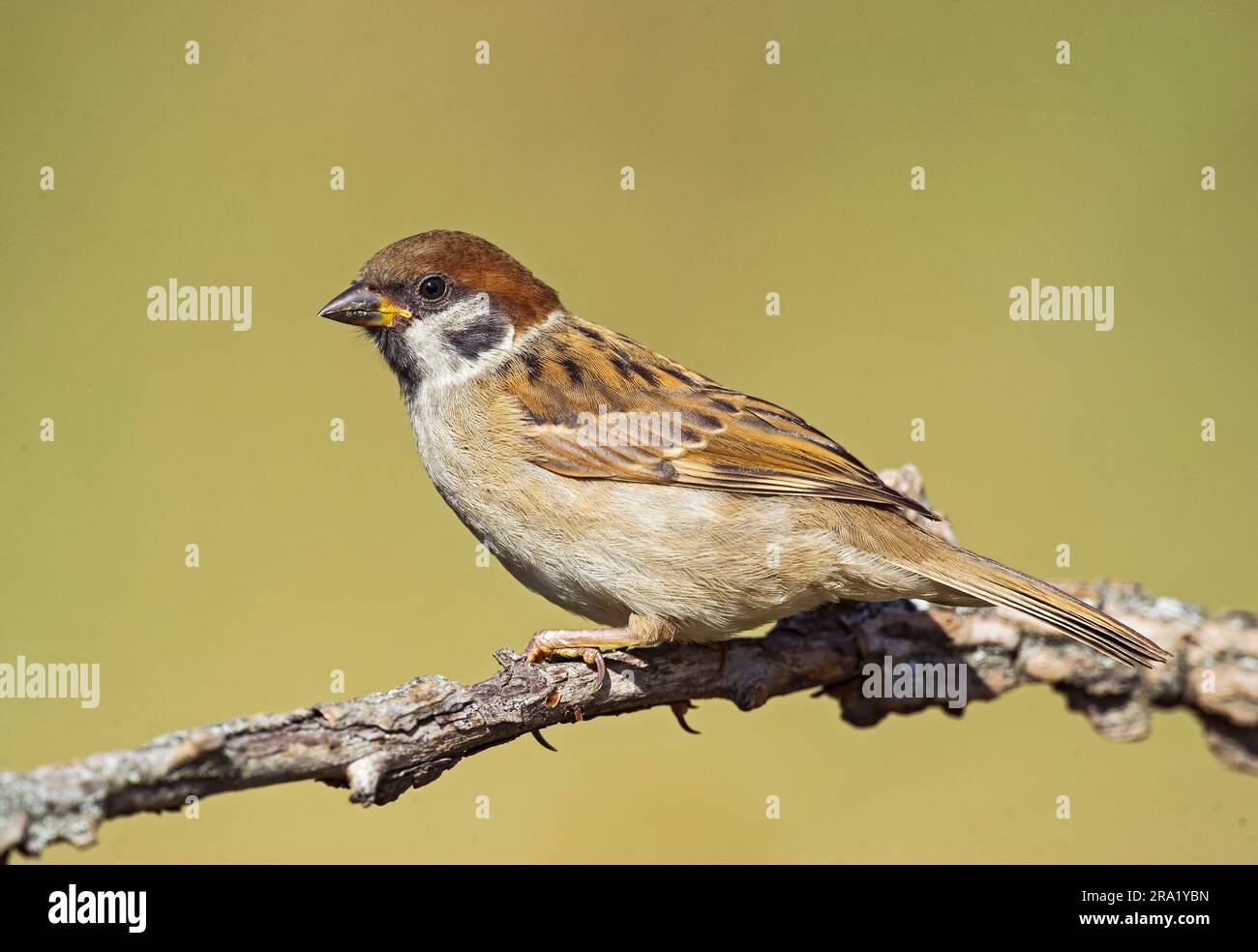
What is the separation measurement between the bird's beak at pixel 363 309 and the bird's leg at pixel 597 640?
118 centimetres

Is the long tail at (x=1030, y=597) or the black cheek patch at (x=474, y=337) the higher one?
the black cheek patch at (x=474, y=337)

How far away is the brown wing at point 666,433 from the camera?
3709 millimetres

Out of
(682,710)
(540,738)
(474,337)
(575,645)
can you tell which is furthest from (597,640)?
(474,337)

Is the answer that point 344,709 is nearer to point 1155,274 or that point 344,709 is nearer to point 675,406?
point 675,406

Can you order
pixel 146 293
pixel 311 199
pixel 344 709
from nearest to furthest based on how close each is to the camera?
1. pixel 344 709
2. pixel 146 293
3. pixel 311 199

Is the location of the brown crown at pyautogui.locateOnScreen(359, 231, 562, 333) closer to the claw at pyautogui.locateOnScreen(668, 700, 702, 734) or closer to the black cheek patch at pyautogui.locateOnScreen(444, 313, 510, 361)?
the black cheek patch at pyautogui.locateOnScreen(444, 313, 510, 361)

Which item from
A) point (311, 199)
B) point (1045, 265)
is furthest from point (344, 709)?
point (1045, 265)

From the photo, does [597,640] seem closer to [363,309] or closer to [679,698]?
[679,698]

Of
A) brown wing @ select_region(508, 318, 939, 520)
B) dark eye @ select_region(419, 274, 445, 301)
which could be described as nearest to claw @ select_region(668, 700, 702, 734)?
brown wing @ select_region(508, 318, 939, 520)

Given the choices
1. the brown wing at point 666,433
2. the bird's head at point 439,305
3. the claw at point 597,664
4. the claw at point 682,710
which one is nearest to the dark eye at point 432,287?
the bird's head at point 439,305

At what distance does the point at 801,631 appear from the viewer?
4047 mm

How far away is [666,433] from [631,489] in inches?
8.9

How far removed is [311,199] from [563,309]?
3471 millimetres

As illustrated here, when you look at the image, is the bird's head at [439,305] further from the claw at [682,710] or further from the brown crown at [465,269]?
the claw at [682,710]
